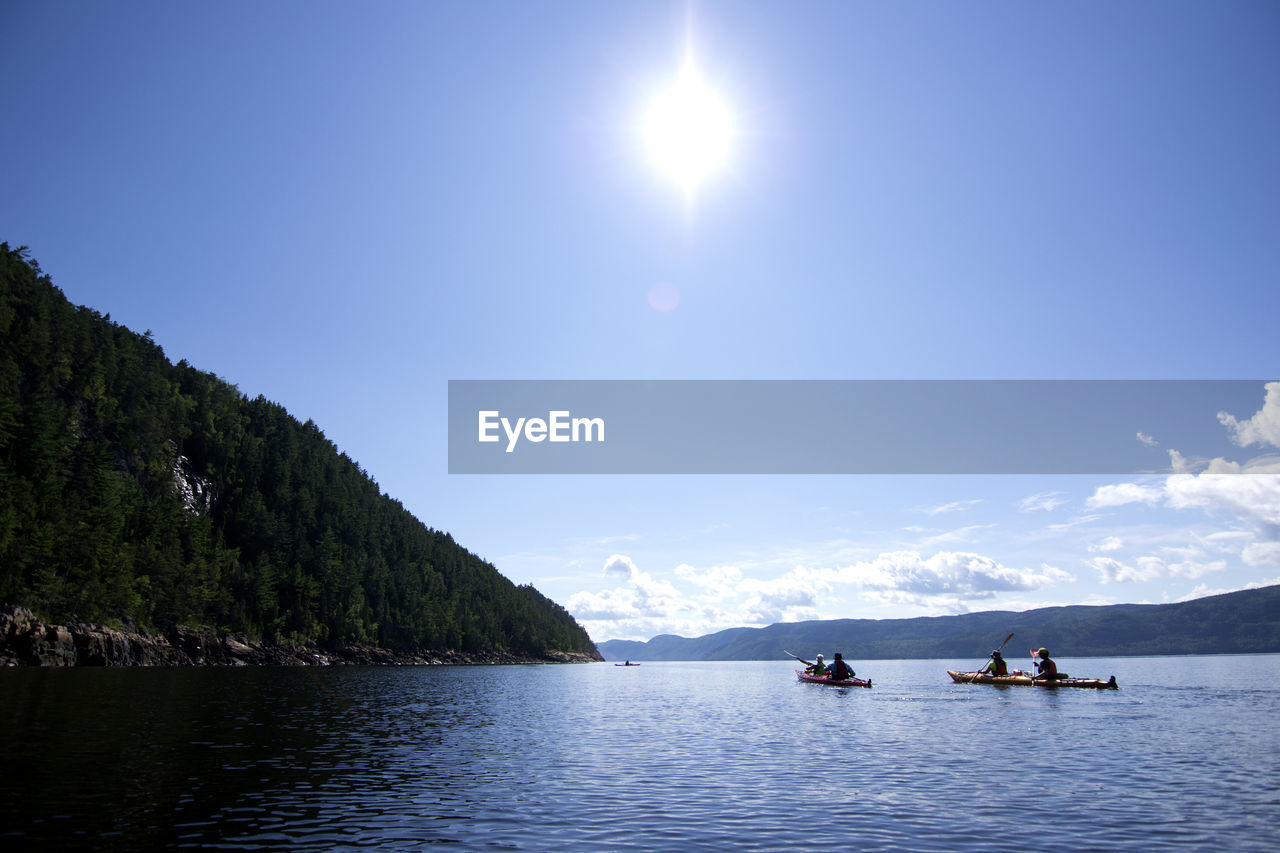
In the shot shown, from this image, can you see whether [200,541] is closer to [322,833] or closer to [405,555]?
[405,555]

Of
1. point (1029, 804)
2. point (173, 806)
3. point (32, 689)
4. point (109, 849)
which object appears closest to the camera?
point (109, 849)

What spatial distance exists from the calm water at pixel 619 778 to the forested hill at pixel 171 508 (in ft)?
175

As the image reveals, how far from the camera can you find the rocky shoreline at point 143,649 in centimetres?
7956

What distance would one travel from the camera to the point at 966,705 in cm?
5894

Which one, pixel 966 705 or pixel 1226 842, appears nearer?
pixel 1226 842

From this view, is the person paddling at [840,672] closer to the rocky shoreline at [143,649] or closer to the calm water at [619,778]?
the calm water at [619,778]

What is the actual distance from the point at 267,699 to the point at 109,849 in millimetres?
43821

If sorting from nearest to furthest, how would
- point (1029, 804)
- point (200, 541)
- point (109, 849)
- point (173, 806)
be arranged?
point (109, 849) < point (173, 806) < point (1029, 804) < point (200, 541)

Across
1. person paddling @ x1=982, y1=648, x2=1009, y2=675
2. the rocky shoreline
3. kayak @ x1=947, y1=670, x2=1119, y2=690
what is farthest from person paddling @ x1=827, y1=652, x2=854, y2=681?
the rocky shoreline

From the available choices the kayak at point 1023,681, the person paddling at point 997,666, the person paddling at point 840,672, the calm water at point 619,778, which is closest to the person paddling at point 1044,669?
the kayak at point 1023,681

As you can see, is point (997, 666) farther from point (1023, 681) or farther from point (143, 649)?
point (143, 649)

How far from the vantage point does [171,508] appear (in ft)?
407

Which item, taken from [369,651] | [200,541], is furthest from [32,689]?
[369,651]

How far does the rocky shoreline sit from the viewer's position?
79.6m
